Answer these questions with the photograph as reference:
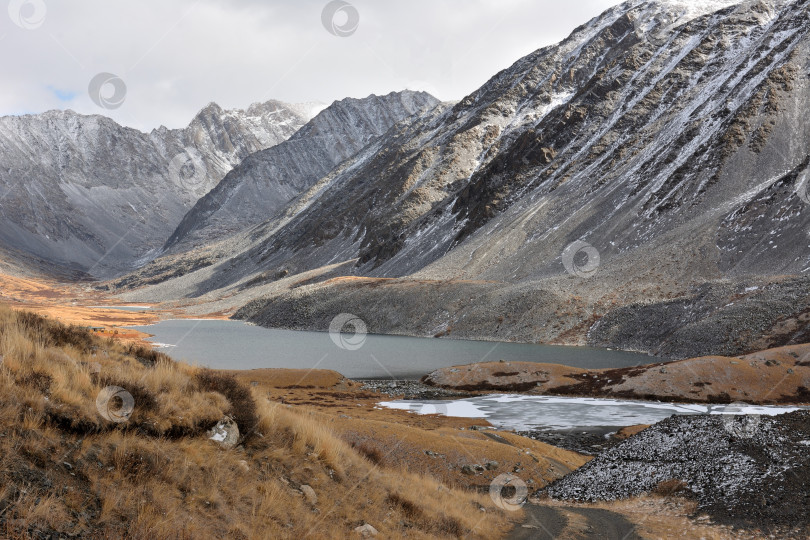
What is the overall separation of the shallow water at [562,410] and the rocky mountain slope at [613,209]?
25824mm

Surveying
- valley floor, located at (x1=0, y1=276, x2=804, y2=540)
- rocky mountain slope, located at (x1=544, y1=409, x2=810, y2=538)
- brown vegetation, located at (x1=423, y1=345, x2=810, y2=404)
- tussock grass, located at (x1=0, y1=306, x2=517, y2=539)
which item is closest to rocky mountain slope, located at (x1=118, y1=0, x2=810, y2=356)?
brown vegetation, located at (x1=423, y1=345, x2=810, y2=404)

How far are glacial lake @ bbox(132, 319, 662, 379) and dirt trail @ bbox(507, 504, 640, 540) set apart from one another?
40.5 metres

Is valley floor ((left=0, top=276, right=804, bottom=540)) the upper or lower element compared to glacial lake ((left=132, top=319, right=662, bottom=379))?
upper

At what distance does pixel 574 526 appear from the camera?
12320mm

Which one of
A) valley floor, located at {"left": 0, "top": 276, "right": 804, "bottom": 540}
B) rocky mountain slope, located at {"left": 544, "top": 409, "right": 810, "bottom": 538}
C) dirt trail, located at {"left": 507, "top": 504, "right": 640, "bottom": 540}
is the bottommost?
rocky mountain slope, located at {"left": 544, "top": 409, "right": 810, "bottom": 538}

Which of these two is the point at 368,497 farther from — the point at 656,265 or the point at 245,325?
the point at 245,325

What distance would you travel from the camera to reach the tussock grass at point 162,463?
6.69 m

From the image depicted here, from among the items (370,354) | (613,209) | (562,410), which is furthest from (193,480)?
(613,209)

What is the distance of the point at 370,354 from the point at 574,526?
59.7 metres

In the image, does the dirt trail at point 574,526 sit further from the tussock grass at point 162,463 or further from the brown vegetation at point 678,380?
the brown vegetation at point 678,380

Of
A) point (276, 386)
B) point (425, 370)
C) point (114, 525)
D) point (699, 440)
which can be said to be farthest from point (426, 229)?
point (114, 525)

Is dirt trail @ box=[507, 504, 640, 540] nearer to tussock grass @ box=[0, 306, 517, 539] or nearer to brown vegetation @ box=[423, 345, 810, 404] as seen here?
tussock grass @ box=[0, 306, 517, 539]

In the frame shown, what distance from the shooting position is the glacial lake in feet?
196

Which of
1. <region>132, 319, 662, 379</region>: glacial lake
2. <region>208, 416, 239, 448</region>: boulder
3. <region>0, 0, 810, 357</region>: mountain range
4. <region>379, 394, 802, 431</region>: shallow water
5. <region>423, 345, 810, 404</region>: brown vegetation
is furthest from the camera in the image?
<region>0, 0, 810, 357</region>: mountain range
